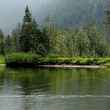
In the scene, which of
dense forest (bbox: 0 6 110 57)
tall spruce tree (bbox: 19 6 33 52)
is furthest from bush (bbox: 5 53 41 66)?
tall spruce tree (bbox: 19 6 33 52)

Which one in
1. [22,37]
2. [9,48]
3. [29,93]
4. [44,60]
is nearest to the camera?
[29,93]

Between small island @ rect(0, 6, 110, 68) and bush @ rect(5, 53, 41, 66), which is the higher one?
small island @ rect(0, 6, 110, 68)

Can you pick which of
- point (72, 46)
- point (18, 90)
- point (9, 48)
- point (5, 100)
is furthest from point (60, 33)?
point (5, 100)

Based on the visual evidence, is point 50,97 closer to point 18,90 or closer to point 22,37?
point 18,90

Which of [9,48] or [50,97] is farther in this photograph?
[9,48]

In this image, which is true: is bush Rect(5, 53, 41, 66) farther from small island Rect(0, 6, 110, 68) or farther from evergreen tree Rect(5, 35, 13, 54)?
evergreen tree Rect(5, 35, 13, 54)

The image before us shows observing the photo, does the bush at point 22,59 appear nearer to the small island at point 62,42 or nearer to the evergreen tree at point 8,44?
the small island at point 62,42

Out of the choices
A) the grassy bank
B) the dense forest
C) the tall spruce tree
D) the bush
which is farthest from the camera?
the dense forest

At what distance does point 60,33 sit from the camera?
445 feet

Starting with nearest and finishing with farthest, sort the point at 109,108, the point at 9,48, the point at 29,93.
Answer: the point at 109,108, the point at 29,93, the point at 9,48

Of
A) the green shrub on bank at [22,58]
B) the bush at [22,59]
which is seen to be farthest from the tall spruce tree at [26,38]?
the bush at [22,59]

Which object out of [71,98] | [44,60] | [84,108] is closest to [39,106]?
[84,108]

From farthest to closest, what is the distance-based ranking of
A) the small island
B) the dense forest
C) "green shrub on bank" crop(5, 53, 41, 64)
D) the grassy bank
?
the dense forest
the small island
"green shrub on bank" crop(5, 53, 41, 64)
the grassy bank

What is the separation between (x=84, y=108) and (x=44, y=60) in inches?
3159
